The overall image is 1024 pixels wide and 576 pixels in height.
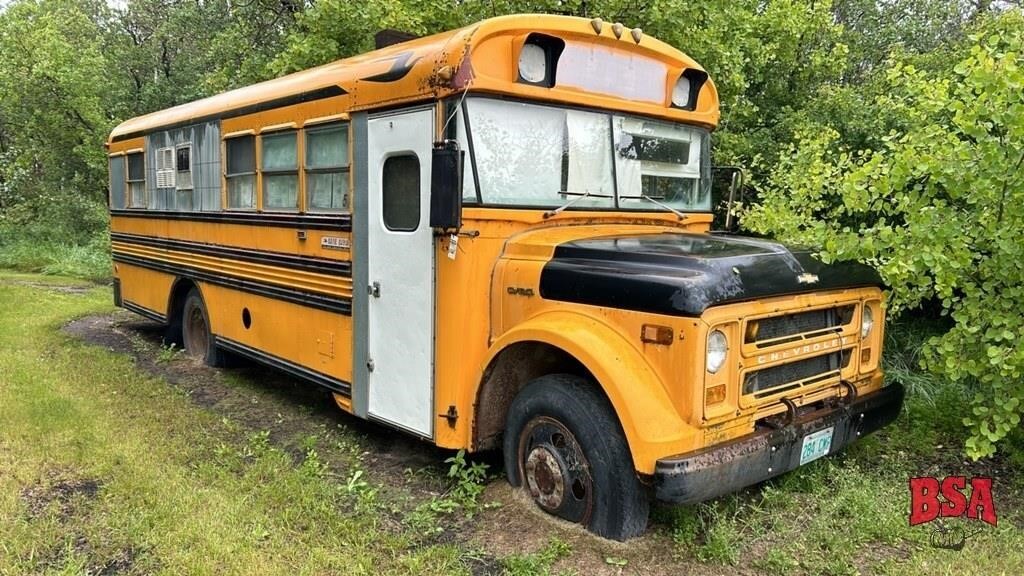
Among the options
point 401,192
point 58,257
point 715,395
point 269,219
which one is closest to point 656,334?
point 715,395

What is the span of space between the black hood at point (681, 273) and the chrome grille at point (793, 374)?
1.20ft

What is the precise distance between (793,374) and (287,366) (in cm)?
362

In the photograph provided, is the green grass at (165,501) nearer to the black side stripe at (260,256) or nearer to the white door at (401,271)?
the white door at (401,271)

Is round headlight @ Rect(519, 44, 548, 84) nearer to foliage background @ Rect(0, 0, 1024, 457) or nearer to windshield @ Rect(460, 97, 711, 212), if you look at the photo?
windshield @ Rect(460, 97, 711, 212)

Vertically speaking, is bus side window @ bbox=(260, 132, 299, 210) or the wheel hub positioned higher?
bus side window @ bbox=(260, 132, 299, 210)

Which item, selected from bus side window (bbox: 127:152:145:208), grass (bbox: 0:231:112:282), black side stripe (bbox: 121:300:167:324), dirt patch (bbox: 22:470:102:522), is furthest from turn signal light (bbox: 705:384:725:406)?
grass (bbox: 0:231:112:282)

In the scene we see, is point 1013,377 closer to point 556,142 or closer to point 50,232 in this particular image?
point 556,142

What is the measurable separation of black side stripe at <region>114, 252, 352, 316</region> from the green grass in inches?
37.5

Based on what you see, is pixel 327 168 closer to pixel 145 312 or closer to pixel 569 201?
pixel 569 201

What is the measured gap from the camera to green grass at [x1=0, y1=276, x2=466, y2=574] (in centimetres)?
342

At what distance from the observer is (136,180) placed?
825cm

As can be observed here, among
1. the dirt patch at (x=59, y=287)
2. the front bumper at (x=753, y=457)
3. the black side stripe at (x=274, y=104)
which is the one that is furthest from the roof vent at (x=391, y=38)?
the dirt patch at (x=59, y=287)

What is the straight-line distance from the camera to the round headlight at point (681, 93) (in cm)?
480

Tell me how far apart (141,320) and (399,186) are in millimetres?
7602
